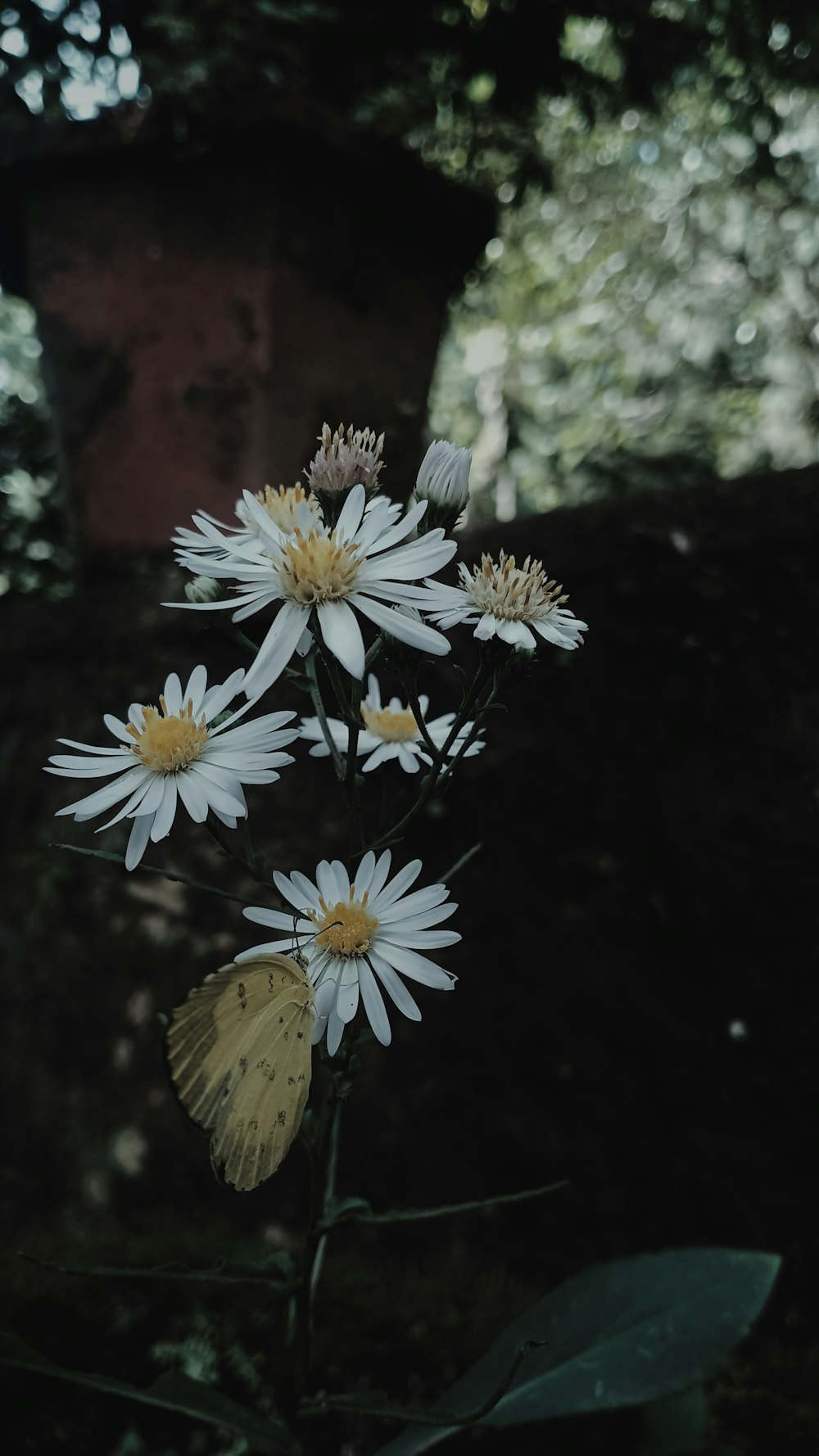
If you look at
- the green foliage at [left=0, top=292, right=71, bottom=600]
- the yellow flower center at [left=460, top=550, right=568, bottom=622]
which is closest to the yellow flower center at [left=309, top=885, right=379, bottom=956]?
the yellow flower center at [left=460, top=550, right=568, bottom=622]

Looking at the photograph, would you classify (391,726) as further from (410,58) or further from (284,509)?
(410,58)

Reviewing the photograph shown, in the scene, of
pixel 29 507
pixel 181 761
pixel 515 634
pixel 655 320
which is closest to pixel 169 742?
pixel 181 761

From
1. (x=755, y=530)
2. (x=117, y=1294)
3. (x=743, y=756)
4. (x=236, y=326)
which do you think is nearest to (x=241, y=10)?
(x=236, y=326)

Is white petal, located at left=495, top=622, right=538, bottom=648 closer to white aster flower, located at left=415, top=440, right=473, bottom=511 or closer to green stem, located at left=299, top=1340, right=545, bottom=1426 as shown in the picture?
white aster flower, located at left=415, top=440, right=473, bottom=511

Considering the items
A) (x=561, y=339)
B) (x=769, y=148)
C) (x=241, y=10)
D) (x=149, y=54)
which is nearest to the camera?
(x=149, y=54)

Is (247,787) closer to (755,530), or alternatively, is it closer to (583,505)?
(583,505)

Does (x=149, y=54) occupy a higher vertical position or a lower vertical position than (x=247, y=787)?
higher
